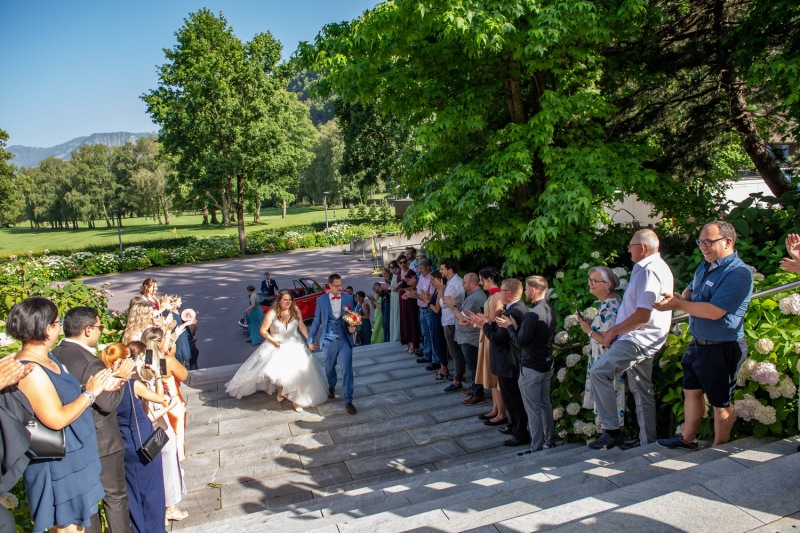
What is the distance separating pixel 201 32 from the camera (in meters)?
33.8

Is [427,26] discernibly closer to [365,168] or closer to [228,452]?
[228,452]

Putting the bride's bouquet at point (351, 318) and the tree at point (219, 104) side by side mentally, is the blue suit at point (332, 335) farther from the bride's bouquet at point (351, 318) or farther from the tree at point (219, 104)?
the tree at point (219, 104)

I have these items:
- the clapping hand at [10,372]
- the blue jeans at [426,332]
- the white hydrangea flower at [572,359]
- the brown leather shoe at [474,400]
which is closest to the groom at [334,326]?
the blue jeans at [426,332]

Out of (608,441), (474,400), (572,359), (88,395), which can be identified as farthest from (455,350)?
(88,395)

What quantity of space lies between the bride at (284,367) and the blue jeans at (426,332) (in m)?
2.01

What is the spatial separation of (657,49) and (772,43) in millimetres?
1880

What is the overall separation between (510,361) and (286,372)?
10.6 feet

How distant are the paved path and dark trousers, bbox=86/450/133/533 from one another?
9.50 meters

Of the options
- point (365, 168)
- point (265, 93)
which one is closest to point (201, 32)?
point (265, 93)

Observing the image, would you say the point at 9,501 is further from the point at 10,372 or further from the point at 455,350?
the point at 455,350

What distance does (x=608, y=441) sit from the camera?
513 centimetres

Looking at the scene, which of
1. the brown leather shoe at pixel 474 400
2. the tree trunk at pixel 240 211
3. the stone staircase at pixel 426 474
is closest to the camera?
the stone staircase at pixel 426 474

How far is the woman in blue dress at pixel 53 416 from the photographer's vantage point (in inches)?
126

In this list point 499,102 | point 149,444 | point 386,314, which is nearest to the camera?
point 149,444
